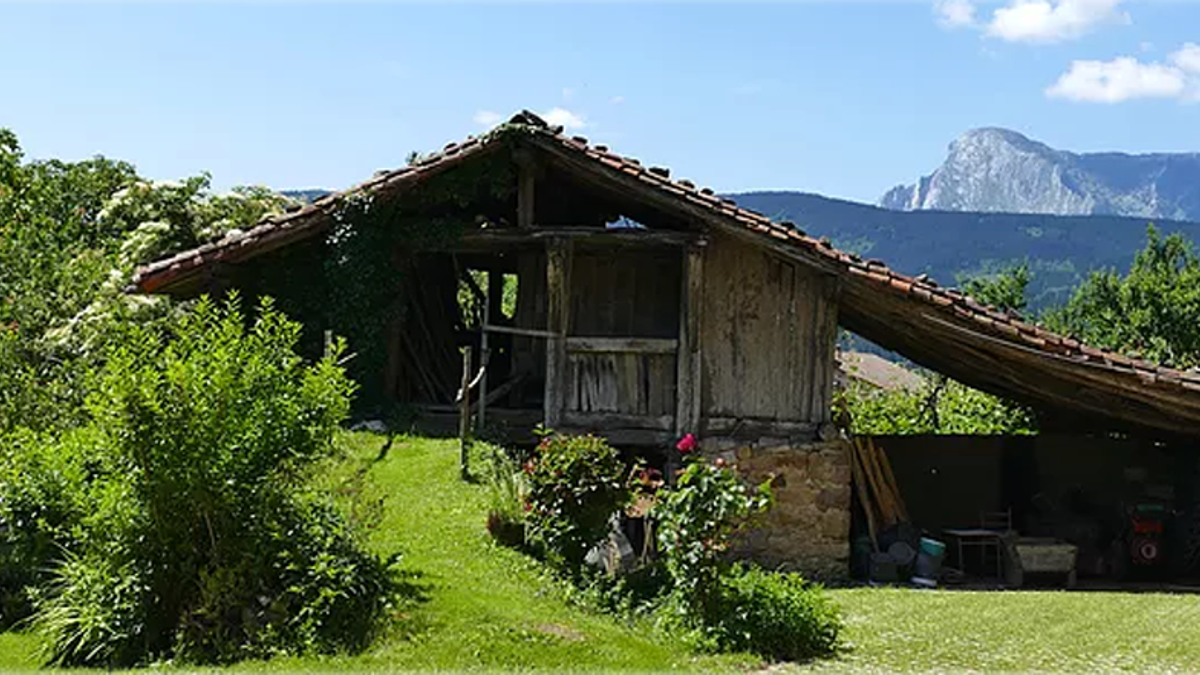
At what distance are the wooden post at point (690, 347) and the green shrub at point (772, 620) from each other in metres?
5.13

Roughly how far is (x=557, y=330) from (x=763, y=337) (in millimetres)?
2432

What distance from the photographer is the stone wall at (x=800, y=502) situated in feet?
44.0

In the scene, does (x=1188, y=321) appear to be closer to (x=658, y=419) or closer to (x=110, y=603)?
(x=658, y=419)

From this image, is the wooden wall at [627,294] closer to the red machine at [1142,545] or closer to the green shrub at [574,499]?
the green shrub at [574,499]

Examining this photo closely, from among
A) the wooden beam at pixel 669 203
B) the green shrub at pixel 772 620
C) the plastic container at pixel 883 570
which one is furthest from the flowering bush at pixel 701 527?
the plastic container at pixel 883 570

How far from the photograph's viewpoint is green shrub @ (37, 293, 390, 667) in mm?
7520

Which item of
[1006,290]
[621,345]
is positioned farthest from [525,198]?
[1006,290]

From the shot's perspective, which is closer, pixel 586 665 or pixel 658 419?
pixel 586 665

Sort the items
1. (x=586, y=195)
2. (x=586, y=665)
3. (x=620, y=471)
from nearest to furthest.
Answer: (x=586, y=665) < (x=620, y=471) < (x=586, y=195)

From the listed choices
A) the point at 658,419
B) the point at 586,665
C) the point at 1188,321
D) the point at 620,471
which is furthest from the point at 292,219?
the point at 1188,321

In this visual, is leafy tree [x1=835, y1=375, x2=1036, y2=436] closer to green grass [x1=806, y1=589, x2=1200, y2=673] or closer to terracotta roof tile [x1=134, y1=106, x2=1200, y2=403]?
terracotta roof tile [x1=134, y1=106, x2=1200, y2=403]

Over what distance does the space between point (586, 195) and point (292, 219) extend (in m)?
4.20

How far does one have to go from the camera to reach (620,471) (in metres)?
9.73

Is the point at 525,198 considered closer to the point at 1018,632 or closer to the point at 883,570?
the point at 883,570
